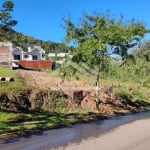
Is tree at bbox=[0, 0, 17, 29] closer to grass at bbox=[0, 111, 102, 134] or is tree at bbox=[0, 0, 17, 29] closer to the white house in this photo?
grass at bbox=[0, 111, 102, 134]

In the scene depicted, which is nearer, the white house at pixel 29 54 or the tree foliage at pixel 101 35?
the tree foliage at pixel 101 35

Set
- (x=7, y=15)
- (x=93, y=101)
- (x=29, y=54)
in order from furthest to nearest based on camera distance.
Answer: (x=29, y=54)
(x=93, y=101)
(x=7, y=15)

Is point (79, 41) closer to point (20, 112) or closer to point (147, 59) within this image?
point (20, 112)

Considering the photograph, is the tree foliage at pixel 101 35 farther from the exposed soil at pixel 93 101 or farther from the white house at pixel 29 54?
the white house at pixel 29 54

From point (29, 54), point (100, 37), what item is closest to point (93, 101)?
point (100, 37)

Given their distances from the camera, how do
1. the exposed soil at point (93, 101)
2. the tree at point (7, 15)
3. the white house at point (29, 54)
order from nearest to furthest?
the tree at point (7, 15) < the exposed soil at point (93, 101) < the white house at point (29, 54)

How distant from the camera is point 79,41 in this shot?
2988 cm

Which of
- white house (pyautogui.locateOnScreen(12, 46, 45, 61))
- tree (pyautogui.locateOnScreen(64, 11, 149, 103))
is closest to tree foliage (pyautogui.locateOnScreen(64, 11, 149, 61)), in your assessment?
tree (pyautogui.locateOnScreen(64, 11, 149, 103))

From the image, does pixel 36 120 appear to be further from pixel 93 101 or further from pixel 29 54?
pixel 29 54

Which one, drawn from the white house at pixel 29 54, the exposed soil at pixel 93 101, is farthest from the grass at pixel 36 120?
the white house at pixel 29 54

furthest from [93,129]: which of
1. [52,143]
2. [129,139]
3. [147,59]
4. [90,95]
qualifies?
[147,59]

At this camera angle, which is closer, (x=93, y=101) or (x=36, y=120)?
(x=36, y=120)

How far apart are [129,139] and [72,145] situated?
3.31 meters

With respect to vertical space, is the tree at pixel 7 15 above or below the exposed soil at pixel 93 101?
above
